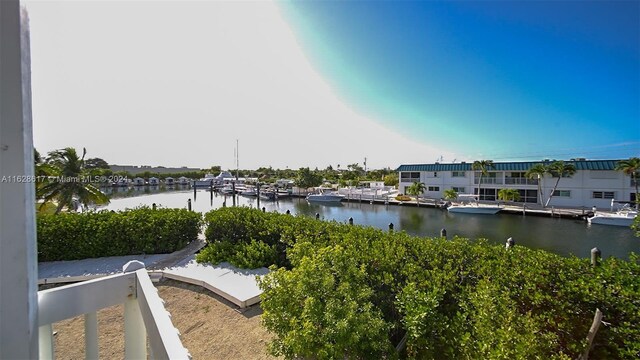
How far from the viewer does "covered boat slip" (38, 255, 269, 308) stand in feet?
17.8

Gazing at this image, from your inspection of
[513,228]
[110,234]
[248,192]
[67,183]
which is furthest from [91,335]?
[248,192]

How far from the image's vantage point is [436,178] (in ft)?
107

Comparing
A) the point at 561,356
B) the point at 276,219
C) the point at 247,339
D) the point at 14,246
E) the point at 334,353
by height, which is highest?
the point at 14,246

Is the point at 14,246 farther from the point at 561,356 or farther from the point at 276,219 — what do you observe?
the point at 276,219

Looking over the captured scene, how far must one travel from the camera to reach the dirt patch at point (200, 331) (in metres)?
3.86

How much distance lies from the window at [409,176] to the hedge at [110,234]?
1190 inches

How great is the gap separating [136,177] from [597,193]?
7148 cm

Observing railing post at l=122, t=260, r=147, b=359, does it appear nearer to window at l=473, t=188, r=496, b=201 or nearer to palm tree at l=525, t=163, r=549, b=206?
palm tree at l=525, t=163, r=549, b=206

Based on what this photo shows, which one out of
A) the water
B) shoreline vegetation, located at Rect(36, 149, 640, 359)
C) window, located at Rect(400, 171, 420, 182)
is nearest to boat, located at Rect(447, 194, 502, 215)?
the water

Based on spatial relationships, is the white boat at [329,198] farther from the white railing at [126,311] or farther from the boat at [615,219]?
the white railing at [126,311]

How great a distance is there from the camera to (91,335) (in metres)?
1.38

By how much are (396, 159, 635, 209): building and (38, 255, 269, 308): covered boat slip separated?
3004 cm

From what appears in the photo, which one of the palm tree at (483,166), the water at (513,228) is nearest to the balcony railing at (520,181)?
the palm tree at (483,166)

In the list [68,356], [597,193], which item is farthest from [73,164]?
[597,193]
